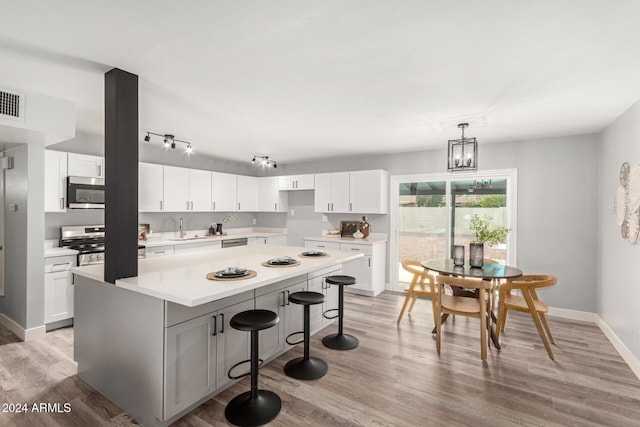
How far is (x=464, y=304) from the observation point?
3.17 m

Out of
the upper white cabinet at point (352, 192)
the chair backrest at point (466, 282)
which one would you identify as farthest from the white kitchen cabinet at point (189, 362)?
the upper white cabinet at point (352, 192)

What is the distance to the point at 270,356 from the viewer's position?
2834 millimetres

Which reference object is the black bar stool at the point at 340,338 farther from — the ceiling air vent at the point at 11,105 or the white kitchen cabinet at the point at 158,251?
the ceiling air vent at the point at 11,105

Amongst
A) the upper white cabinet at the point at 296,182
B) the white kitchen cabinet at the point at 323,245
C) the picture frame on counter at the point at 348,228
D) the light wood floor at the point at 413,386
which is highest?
the upper white cabinet at the point at 296,182

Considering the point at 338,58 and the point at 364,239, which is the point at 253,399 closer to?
the point at 338,58

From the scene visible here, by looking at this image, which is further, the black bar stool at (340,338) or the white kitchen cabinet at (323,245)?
the white kitchen cabinet at (323,245)

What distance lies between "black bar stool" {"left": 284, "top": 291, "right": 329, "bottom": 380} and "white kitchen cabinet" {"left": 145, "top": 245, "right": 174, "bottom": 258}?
275 centimetres

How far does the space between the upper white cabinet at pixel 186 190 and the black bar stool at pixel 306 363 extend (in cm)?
329

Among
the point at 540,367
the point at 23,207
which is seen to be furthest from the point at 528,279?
the point at 23,207

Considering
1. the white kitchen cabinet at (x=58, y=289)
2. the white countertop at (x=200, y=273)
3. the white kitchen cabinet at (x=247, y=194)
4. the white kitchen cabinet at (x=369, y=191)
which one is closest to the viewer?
the white countertop at (x=200, y=273)

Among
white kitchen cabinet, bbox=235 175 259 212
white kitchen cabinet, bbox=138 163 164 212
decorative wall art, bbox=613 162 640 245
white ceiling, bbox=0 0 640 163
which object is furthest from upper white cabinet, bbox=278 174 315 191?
decorative wall art, bbox=613 162 640 245

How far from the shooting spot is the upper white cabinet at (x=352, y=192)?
532cm

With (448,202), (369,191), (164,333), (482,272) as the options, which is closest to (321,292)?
(482,272)

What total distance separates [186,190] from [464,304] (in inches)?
177
